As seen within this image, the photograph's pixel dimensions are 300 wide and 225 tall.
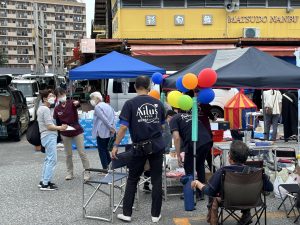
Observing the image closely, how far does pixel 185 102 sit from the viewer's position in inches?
218

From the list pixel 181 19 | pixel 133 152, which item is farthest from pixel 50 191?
pixel 181 19

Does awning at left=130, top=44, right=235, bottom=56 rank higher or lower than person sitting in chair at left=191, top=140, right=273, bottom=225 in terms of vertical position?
higher

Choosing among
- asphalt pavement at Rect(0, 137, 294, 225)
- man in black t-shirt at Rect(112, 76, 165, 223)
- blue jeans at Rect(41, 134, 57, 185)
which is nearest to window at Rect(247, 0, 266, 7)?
asphalt pavement at Rect(0, 137, 294, 225)

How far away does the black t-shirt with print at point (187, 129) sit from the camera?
5.78 metres

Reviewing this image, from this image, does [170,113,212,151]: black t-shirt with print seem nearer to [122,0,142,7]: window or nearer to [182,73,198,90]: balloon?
[182,73,198,90]: balloon

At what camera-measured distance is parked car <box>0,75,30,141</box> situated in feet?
39.9

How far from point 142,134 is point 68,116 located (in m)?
2.70

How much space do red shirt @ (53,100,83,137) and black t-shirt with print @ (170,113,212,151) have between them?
216 cm

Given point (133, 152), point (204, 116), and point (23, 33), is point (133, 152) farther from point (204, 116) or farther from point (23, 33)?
point (23, 33)

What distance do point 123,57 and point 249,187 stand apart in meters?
7.46

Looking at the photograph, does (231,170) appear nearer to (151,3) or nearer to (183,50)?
(183,50)

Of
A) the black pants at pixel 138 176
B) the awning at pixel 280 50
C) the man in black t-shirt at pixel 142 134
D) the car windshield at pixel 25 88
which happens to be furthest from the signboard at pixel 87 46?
the black pants at pixel 138 176

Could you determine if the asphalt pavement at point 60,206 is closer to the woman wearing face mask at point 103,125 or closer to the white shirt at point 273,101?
the woman wearing face mask at point 103,125

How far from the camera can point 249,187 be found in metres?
4.19
